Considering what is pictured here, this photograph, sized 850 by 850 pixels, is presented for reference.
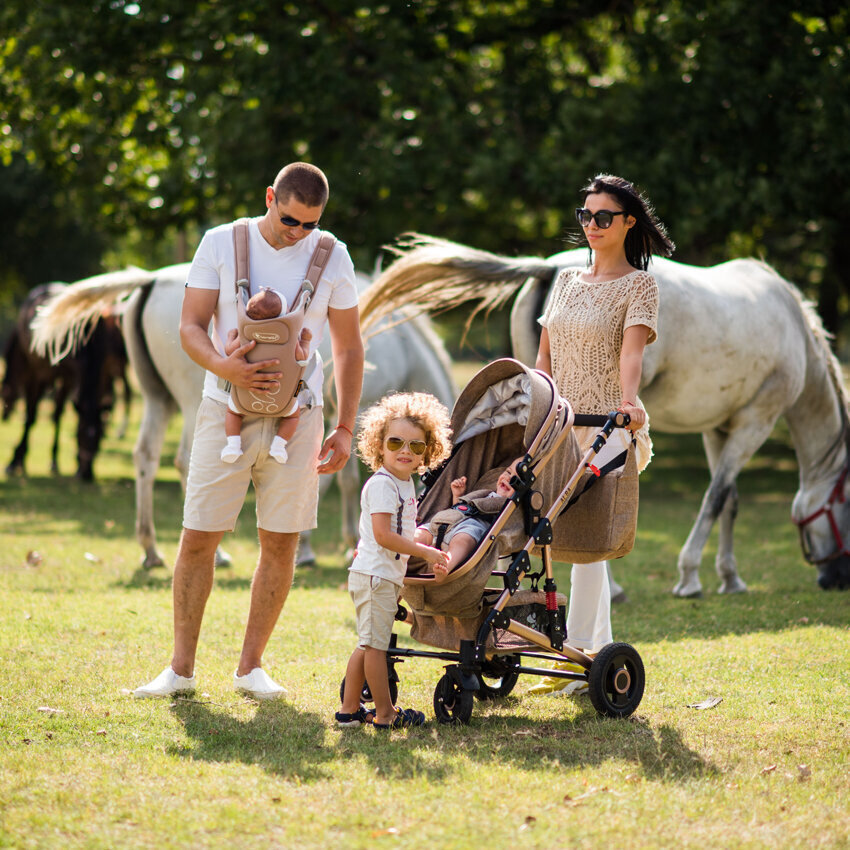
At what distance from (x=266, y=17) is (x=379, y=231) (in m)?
2.93

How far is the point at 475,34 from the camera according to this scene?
546 inches

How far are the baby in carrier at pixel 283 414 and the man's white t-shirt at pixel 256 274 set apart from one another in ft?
0.27

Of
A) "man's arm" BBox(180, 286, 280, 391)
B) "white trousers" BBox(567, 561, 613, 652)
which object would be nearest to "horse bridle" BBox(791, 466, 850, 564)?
"white trousers" BBox(567, 561, 613, 652)

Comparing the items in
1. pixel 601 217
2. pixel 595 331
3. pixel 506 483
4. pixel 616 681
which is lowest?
pixel 616 681

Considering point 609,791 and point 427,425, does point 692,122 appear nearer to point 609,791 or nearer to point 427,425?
point 427,425

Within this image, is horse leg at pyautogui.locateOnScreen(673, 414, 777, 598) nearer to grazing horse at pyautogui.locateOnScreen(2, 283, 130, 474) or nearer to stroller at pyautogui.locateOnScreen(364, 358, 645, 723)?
stroller at pyautogui.locateOnScreen(364, 358, 645, 723)

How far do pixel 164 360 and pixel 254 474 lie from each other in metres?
3.48

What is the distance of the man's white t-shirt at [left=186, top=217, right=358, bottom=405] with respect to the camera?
4.16 metres

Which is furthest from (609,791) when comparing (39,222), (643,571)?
(39,222)

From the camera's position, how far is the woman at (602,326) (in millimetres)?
4426

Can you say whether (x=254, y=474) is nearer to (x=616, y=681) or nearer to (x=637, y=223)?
(x=616, y=681)

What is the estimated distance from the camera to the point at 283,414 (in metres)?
4.12

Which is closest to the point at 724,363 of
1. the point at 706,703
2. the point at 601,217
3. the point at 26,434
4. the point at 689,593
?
the point at 689,593

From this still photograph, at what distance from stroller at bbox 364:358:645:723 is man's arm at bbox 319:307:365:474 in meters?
0.41
